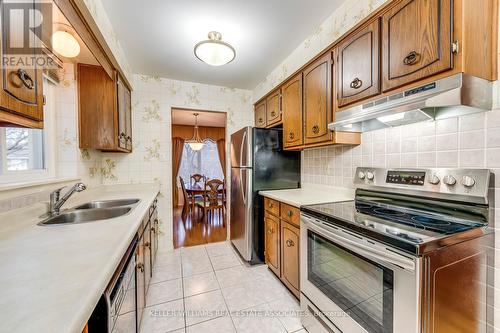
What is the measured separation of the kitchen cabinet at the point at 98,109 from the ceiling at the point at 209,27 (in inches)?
17.3

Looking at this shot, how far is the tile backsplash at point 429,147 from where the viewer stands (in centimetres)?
102

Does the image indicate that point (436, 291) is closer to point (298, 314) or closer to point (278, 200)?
A: point (298, 314)

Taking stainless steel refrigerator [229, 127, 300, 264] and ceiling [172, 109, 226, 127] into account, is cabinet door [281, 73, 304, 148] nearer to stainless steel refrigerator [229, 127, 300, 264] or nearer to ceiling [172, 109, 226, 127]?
stainless steel refrigerator [229, 127, 300, 264]

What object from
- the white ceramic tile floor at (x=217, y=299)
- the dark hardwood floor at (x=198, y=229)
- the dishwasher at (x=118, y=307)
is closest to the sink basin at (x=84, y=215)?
the dishwasher at (x=118, y=307)

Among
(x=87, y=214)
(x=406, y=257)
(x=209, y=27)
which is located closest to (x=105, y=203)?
(x=87, y=214)

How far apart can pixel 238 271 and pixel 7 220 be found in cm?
186

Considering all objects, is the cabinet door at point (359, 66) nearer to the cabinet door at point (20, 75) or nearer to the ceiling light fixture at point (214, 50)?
the ceiling light fixture at point (214, 50)

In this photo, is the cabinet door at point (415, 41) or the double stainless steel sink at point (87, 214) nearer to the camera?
the cabinet door at point (415, 41)

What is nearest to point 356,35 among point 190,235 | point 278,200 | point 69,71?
point 278,200

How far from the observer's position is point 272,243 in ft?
7.02

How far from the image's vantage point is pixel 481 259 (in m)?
0.98

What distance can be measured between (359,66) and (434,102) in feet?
1.99

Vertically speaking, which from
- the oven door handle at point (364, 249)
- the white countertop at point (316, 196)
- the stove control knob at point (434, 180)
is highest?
the stove control knob at point (434, 180)

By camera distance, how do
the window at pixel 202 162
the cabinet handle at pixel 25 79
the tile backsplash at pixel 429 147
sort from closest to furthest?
1. the cabinet handle at pixel 25 79
2. the tile backsplash at pixel 429 147
3. the window at pixel 202 162
